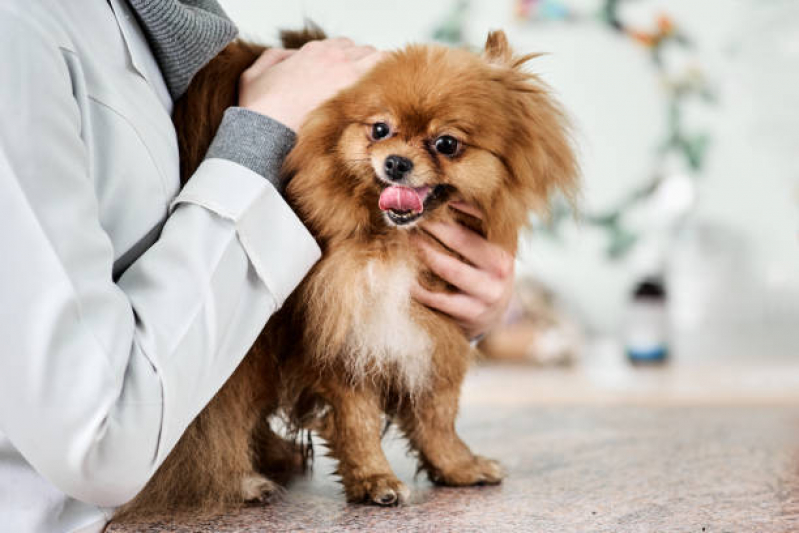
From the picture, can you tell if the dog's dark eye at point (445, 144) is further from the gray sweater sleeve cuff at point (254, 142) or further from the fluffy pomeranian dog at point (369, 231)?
the gray sweater sleeve cuff at point (254, 142)

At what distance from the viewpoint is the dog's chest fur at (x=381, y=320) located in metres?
1.02

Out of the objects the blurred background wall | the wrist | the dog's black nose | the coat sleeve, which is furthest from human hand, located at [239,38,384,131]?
the blurred background wall

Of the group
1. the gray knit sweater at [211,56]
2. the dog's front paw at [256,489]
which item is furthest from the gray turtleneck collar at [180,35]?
the dog's front paw at [256,489]

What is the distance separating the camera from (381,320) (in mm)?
1023

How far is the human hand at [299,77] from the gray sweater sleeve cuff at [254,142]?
22 mm

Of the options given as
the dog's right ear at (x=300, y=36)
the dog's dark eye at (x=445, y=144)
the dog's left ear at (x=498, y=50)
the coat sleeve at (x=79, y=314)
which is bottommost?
the coat sleeve at (x=79, y=314)

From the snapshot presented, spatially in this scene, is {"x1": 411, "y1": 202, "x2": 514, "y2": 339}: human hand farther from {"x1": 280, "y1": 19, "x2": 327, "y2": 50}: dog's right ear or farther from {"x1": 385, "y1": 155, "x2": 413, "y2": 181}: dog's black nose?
{"x1": 280, "y1": 19, "x2": 327, "y2": 50}: dog's right ear

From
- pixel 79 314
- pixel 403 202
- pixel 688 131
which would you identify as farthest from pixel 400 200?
pixel 688 131

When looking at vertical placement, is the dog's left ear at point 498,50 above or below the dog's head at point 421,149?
above

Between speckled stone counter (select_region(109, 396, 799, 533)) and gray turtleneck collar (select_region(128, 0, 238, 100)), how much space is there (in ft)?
1.69

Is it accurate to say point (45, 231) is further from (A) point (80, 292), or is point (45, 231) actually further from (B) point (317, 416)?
(B) point (317, 416)

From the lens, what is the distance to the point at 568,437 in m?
1.42

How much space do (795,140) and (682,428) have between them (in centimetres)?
198

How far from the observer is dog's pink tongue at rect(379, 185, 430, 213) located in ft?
3.17
